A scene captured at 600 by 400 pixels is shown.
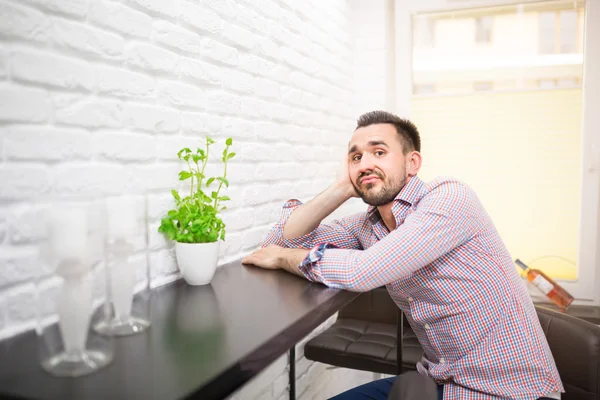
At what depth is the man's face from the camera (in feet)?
5.61

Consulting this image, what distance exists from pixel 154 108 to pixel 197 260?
44cm

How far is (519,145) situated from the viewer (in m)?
3.06

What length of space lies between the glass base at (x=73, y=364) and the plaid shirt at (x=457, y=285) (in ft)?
2.40

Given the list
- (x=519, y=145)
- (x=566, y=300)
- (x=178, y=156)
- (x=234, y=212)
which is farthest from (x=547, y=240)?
(x=178, y=156)

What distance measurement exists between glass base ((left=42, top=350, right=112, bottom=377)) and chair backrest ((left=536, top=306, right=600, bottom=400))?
4.29ft

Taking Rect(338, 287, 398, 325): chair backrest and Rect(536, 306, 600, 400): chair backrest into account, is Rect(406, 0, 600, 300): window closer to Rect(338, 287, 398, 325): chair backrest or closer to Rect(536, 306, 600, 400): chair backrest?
Rect(338, 287, 398, 325): chair backrest

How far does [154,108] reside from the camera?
142cm

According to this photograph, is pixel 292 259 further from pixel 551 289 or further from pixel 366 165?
pixel 551 289

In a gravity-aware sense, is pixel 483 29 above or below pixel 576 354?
above

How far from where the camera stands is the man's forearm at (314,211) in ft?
5.93

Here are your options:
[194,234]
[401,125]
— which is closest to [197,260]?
[194,234]

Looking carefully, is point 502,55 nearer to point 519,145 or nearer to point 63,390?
point 519,145

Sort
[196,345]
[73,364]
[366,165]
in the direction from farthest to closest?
[366,165]
[196,345]
[73,364]

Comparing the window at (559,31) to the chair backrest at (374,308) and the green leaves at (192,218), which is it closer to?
the chair backrest at (374,308)
